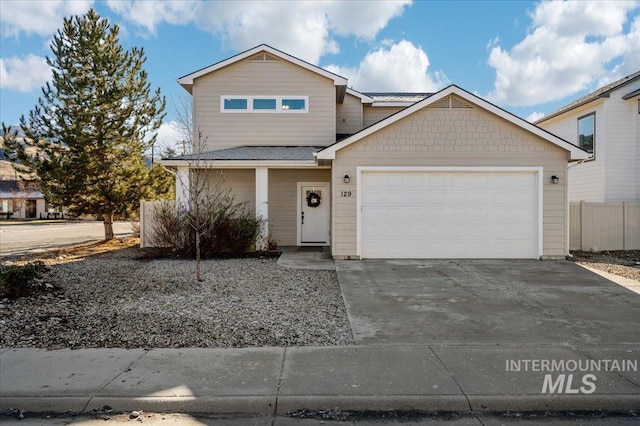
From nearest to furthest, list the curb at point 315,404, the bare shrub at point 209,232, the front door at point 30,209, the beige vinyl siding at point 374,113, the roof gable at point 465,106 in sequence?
the curb at point 315,404 < the roof gable at point 465,106 < the bare shrub at point 209,232 < the beige vinyl siding at point 374,113 < the front door at point 30,209

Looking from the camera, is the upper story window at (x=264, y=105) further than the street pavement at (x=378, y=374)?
Yes

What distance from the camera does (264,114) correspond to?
623 inches

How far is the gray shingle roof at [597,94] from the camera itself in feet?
52.7

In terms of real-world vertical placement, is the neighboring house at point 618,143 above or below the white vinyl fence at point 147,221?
above

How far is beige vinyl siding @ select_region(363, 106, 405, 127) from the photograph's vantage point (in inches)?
698

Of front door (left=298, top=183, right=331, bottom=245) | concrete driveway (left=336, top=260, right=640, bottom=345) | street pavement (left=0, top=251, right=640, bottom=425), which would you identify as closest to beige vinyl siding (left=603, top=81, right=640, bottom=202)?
concrete driveway (left=336, top=260, right=640, bottom=345)

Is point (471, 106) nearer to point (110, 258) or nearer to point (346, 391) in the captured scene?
point (346, 391)

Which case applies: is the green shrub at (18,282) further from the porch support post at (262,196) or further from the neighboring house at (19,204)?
the neighboring house at (19,204)

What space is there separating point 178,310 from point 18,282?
3191mm

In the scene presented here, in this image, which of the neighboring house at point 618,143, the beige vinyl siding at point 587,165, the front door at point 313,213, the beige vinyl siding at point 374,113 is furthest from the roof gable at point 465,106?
the beige vinyl siding at point 374,113

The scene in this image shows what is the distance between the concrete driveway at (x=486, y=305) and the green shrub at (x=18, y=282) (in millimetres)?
5776

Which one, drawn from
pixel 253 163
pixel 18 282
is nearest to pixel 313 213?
pixel 253 163

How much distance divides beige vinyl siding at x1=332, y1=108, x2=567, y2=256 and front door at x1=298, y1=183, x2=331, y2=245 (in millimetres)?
3589

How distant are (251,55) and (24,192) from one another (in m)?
45.3
